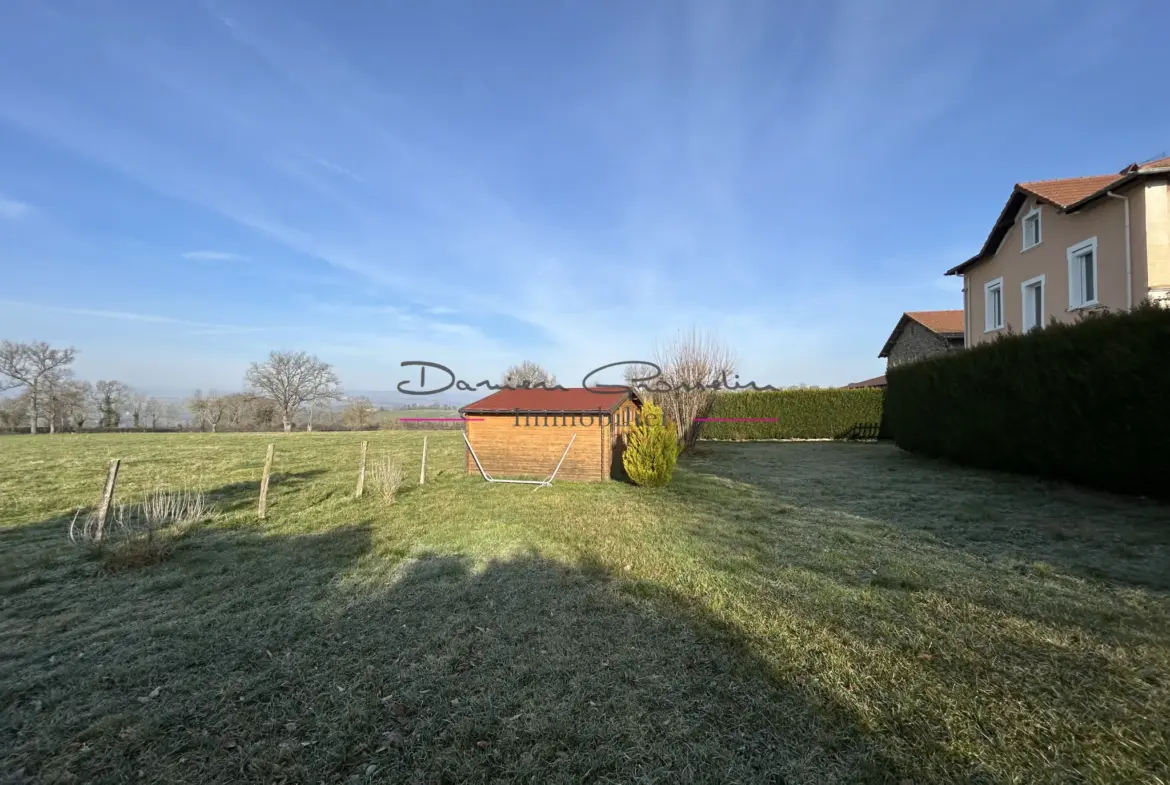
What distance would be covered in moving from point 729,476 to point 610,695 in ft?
28.7

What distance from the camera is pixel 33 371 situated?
32250 mm

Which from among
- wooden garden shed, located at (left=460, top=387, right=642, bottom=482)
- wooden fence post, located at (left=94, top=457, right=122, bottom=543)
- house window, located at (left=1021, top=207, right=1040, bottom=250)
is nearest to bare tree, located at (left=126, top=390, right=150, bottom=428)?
wooden garden shed, located at (left=460, top=387, right=642, bottom=482)

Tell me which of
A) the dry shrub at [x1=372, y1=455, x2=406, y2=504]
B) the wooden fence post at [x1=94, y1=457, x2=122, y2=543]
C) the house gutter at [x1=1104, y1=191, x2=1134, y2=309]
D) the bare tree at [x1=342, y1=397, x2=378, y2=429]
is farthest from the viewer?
the bare tree at [x1=342, y1=397, x2=378, y2=429]

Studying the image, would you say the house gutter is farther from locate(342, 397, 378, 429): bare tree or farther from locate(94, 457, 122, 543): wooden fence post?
locate(342, 397, 378, 429): bare tree

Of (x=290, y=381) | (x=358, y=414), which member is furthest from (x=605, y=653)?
(x=290, y=381)

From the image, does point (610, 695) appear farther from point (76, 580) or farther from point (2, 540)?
point (2, 540)

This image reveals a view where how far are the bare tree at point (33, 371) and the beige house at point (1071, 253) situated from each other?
53.3 meters

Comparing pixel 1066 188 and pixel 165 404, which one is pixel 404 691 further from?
pixel 165 404

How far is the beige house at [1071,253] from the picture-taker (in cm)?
981

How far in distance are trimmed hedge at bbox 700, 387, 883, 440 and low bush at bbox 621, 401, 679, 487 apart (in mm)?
12544

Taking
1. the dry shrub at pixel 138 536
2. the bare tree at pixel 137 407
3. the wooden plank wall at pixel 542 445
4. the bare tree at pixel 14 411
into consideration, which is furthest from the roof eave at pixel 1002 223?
the bare tree at pixel 14 411

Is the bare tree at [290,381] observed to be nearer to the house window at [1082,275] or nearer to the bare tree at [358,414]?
the bare tree at [358,414]

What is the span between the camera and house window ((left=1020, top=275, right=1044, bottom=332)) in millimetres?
13287

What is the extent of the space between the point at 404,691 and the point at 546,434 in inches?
304
